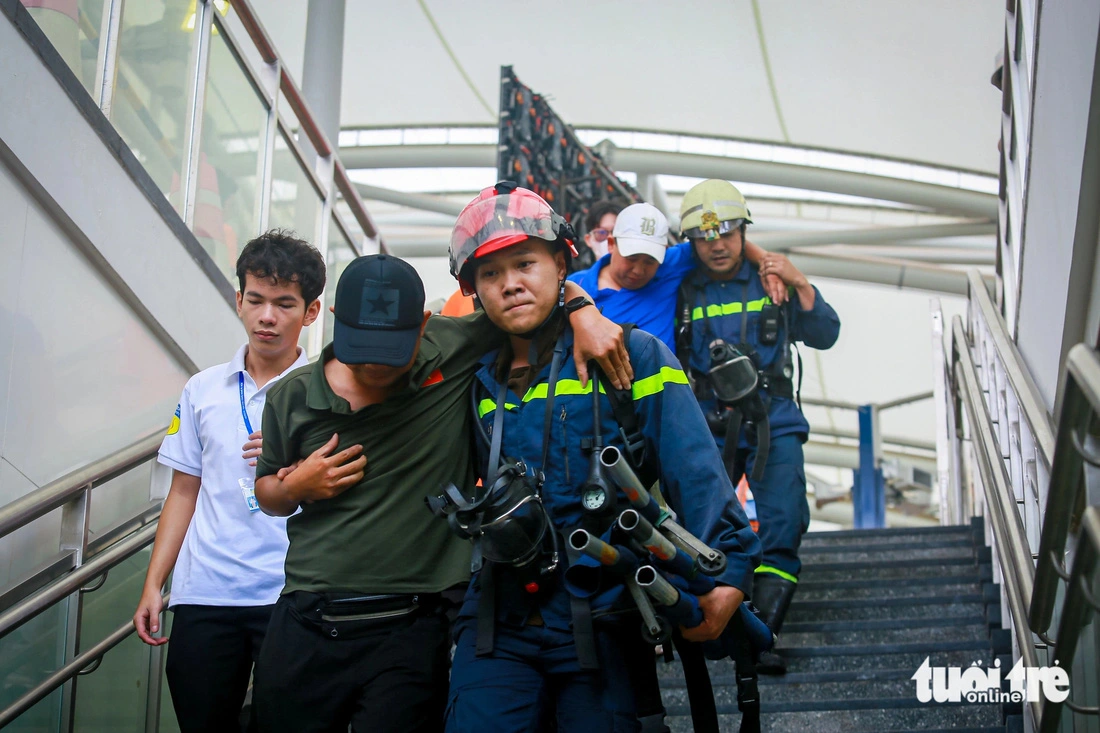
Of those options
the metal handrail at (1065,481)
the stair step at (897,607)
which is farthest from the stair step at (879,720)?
the metal handrail at (1065,481)

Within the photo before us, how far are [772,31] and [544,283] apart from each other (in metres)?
11.4

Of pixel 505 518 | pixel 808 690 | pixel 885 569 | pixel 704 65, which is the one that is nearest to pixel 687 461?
pixel 505 518

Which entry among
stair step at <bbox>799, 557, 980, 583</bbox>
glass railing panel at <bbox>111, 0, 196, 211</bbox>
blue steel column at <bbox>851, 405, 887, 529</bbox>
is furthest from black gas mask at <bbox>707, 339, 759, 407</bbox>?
blue steel column at <bbox>851, 405, 887, 529</bbox>

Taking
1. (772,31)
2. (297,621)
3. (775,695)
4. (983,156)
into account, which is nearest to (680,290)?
(775,695)

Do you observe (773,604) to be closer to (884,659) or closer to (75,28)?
(884,659)

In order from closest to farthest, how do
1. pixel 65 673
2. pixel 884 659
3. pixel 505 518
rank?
pixel 505 518, pixel 65 673, pixel 884 659

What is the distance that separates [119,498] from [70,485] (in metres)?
0.71

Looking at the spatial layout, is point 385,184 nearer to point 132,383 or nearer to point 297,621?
point 132,383

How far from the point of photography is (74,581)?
3.11m

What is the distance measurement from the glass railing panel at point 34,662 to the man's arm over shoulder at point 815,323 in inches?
110

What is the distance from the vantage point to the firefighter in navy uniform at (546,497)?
2.29m

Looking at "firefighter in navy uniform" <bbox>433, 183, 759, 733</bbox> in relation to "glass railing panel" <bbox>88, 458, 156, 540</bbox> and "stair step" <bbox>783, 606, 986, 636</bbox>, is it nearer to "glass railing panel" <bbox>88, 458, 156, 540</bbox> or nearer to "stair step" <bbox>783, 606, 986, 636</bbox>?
"glass railing panel" <bbox>88, 458, 156, 540</bbox>

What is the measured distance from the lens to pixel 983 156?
47.5 feet

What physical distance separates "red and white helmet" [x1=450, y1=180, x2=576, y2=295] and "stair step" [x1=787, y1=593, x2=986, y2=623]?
268cm
